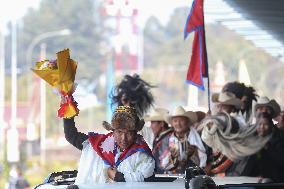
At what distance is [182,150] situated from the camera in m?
15.5

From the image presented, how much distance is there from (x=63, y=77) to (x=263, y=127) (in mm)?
4492

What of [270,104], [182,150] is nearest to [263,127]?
[270,104]

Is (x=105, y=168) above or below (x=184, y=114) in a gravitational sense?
below

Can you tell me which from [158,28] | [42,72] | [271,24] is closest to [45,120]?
[158,28]

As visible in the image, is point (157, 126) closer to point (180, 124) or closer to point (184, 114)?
point (184, 114)

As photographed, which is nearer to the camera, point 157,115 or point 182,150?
point 182,150

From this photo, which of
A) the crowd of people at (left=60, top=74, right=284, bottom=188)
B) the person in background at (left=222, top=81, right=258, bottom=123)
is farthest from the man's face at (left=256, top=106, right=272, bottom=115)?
the person in background at (left=222, top=81, right=258, bottom=123)

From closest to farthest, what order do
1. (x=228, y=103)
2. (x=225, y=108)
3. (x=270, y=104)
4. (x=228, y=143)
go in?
(x=228, y=143), (x=270, y=104), (x=225, y=108), (x=228, y=103)

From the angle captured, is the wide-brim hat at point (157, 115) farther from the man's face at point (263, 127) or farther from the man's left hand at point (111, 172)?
the man's left hand at point (111, 172)

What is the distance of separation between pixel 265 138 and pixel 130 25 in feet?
288

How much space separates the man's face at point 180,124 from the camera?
15.9m

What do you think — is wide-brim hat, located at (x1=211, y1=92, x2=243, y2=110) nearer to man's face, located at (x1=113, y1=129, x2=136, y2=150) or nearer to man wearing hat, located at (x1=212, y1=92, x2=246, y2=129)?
man wearing hat, located at (x1=212, y1=92, x2=246, y2=129)

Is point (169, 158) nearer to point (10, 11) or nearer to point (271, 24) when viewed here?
point (271, 24)

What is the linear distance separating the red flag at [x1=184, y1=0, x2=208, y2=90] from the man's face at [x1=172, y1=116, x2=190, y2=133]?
1.51 meters
